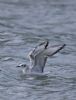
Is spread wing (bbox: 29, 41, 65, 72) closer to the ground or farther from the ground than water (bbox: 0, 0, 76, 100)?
farther from the ground

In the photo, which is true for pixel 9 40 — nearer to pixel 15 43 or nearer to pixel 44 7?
pixel 15 43

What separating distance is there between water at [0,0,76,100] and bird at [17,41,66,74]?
236 mm

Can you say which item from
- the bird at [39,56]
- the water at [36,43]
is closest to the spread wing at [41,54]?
the bird at [39,56]

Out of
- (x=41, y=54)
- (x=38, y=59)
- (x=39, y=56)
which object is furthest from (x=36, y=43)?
(x=41, y=54)

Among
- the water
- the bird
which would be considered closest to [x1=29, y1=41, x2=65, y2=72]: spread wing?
the bird

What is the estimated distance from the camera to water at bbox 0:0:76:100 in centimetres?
1318

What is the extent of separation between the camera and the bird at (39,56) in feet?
45.0

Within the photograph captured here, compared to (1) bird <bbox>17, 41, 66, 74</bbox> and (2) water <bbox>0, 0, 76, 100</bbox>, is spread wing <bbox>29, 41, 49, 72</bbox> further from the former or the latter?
(2) water <bbox>0, 0, 76, 100</bbox>

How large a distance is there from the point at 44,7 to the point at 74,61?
5.65 metres

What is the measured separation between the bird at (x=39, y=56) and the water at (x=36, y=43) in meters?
0.24

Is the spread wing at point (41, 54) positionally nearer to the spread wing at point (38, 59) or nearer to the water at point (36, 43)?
the spread wing at point (38, 59)

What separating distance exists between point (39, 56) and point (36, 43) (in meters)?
2.79

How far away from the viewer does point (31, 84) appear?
44.7 feet

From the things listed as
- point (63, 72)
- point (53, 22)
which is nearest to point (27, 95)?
point (63, 72)
